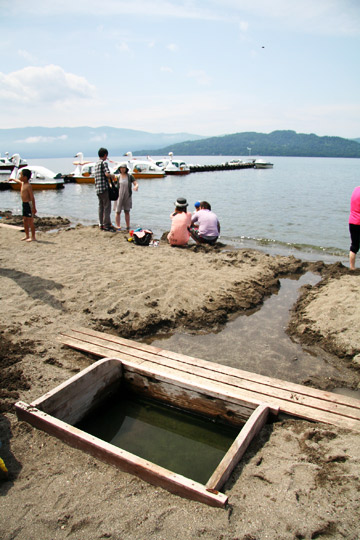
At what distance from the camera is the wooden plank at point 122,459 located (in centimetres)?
236

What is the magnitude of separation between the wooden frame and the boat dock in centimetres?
10

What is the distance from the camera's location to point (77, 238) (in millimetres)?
10664

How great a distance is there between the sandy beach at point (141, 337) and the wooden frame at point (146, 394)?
81mm

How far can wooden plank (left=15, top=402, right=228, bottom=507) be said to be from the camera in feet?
7.73

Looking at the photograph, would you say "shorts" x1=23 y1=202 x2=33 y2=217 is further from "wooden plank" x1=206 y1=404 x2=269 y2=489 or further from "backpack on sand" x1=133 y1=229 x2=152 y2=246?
"wooden plank" x1=206 y1=404 x2=269 y2=489

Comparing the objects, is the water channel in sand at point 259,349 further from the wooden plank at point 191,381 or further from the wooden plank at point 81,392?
the wooden plank at point 81,392

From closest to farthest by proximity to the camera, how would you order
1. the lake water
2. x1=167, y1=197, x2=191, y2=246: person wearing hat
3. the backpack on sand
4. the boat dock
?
1. the boat dock
2. x1=167, y1=197, x2=191, y2=246: person wearing hat
3. the backpack on sand
4. the lake water

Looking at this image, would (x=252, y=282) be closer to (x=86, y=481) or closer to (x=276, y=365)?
(x=276, y=365)

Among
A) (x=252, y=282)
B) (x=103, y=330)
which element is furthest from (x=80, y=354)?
(x=252, y=282)

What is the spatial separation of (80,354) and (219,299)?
8.85ft

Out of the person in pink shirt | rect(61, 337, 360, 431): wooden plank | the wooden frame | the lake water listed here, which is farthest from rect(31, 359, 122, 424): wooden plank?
the lake water

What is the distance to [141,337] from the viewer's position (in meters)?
5.25

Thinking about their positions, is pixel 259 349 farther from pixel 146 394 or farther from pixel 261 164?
pixel 261 164

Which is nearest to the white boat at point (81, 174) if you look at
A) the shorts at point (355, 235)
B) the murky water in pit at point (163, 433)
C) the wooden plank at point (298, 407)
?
the shorts at point (355, 235)
